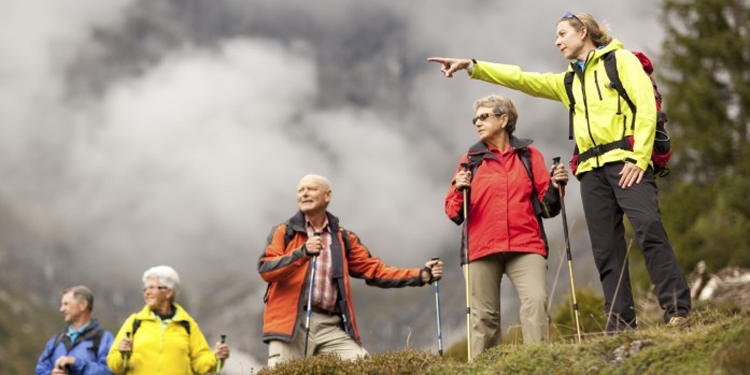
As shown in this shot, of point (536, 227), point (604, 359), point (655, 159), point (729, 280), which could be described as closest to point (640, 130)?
point (655, 159)

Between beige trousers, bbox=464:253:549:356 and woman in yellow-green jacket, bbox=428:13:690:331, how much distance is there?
2.12 feet

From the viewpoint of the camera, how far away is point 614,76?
7207mm

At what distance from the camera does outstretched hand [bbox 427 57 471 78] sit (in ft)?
27.1

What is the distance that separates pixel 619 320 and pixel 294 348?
11.4 ft

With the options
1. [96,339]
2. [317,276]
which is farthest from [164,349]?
[317,276]

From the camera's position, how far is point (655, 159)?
7.25m

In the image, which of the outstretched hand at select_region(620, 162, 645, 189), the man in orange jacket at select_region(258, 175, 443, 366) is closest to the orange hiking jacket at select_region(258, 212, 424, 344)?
the man in orange jacket at select_region(258, 175, 443, 366)

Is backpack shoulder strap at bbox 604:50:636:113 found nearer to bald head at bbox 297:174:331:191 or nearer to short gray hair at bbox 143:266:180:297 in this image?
bald head at bbox 297:174:331:191

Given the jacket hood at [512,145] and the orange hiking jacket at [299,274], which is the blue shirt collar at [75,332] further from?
the jacket hood at [512,145]

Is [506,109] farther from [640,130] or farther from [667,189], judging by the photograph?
[667,189]

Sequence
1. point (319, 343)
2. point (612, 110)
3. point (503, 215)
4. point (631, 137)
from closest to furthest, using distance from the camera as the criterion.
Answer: point (631, 137)
point (612, 110)
point (503, 215)
point (319, 343)

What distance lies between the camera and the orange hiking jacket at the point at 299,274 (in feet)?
28.2

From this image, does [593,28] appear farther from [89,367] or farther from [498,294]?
[89,367]

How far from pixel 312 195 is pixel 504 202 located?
7.46 feet
